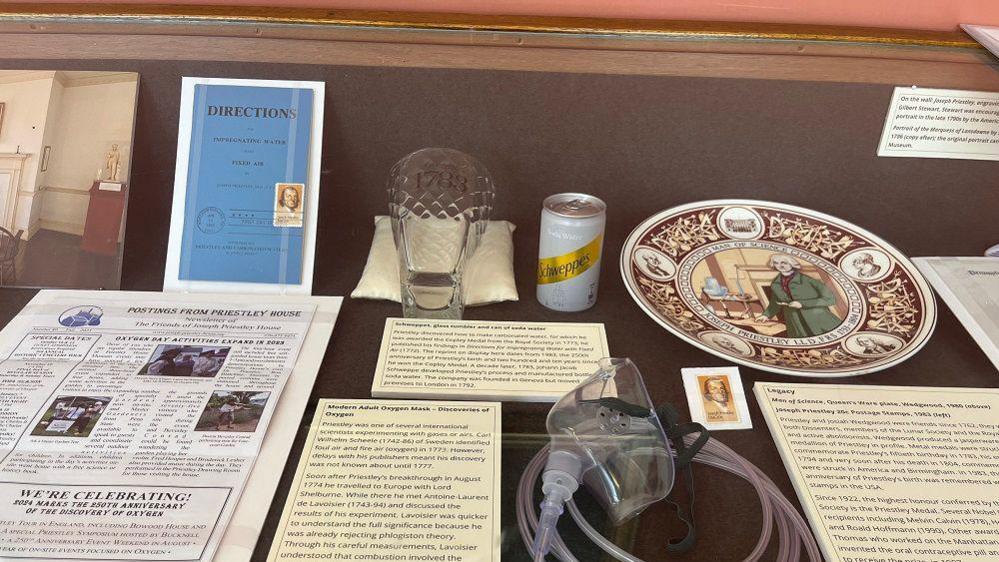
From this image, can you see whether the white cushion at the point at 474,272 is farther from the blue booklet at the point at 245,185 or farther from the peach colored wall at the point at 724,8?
the peach colored wall at the point at 724,8

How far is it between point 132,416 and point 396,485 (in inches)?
10.2

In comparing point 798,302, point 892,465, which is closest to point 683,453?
point 892,465

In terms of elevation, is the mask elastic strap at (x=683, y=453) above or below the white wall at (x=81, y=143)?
below

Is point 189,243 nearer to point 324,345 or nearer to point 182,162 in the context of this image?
point 182,162

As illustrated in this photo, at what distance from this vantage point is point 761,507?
0.57 metres

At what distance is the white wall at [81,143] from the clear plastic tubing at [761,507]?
63cm

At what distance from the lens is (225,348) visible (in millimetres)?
703

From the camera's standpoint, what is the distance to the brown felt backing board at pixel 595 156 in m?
0.85

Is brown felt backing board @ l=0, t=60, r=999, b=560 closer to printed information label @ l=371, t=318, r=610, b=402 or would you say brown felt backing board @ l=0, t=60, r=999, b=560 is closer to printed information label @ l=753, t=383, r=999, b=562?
printed information label @ l=371, t=318, r=610, b=402

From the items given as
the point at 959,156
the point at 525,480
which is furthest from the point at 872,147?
the point at 525,480

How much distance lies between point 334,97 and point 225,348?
35 centimetres

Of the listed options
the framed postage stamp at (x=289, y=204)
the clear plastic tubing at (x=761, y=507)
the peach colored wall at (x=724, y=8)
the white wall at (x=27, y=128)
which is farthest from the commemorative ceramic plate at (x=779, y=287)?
the white wall at (x=27, y=128)

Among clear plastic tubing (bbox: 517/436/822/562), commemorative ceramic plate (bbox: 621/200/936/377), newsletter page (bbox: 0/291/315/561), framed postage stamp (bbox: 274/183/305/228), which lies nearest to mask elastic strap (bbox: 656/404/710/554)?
clear plastic tubing (bbox: 517/436/822/562)

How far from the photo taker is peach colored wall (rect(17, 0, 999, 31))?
85 centimetres
